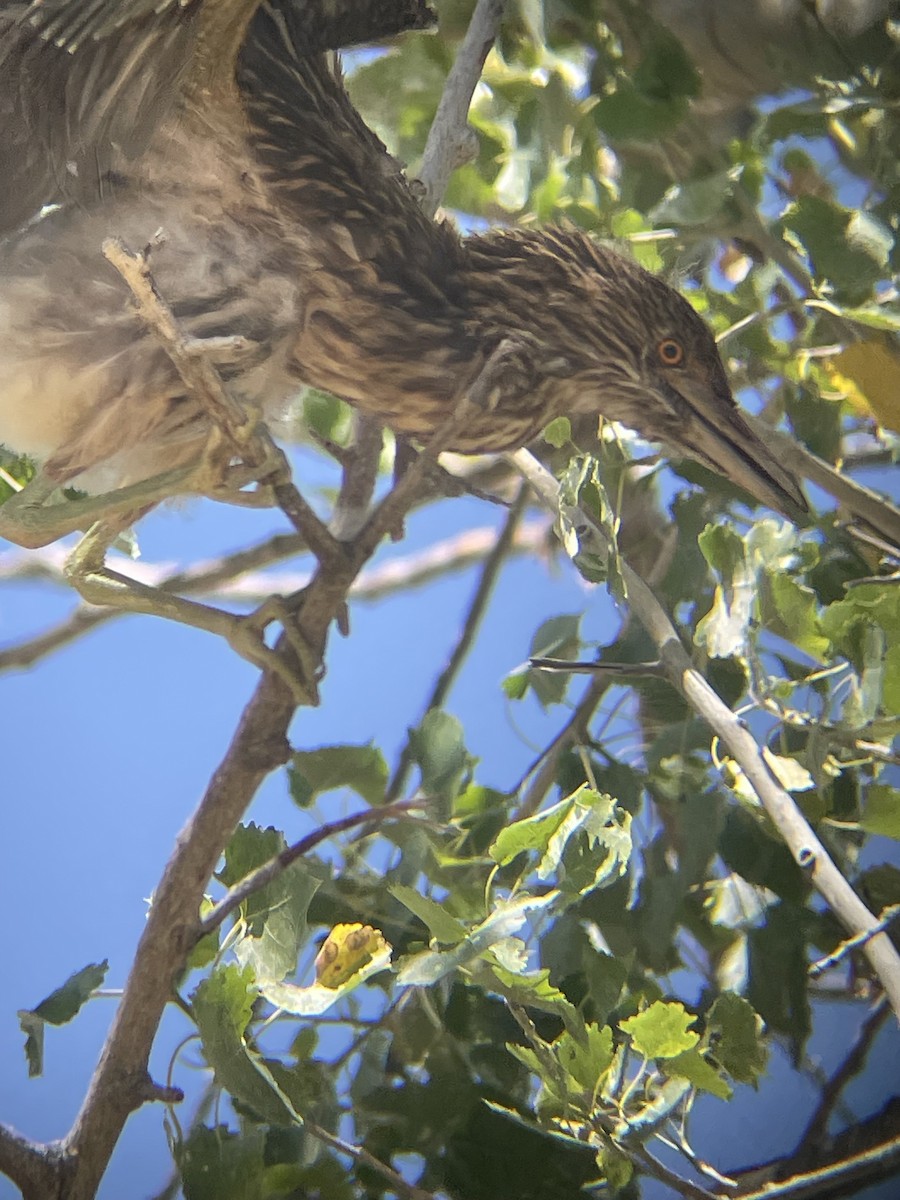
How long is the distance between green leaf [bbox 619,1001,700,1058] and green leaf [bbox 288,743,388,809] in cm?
42

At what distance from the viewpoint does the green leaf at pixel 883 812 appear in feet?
3.29

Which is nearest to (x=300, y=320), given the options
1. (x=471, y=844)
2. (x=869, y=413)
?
(x=471, y=844)

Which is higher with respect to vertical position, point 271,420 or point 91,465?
point 271,420

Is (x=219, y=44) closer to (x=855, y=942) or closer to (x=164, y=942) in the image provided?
(x=164, y=942)

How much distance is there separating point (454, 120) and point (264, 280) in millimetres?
346

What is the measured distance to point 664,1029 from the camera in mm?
852

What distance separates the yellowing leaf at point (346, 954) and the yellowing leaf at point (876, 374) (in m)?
0.75

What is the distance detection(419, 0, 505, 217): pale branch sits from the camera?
131 centimetres

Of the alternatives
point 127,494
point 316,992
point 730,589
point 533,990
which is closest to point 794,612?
point 730,589

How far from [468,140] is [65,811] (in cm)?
111

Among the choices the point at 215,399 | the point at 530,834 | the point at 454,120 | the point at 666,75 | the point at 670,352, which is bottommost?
the point at 530,834

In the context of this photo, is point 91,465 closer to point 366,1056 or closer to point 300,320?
point 300,320

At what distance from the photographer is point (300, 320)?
3.80 feet

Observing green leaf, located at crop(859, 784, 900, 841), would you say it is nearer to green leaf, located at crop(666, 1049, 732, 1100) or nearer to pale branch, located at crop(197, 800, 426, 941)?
green leaf, located at crop(666, 1049, 732, 1100)
